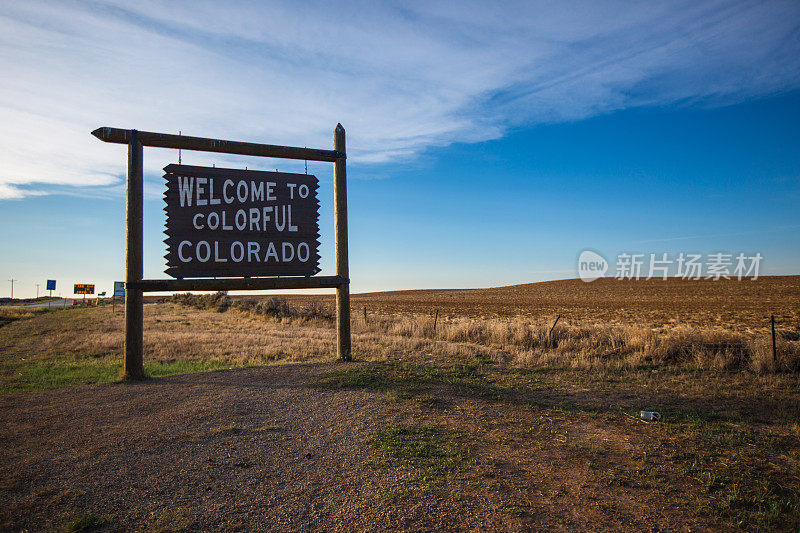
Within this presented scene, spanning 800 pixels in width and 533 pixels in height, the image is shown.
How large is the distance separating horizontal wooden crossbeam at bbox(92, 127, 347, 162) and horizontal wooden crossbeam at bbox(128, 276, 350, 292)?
8.60 feet

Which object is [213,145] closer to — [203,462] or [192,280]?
[192,280]

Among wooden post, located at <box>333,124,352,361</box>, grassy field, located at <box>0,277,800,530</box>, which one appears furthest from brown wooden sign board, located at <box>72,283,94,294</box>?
wooden post, located at <box>333,124,352,361</box>

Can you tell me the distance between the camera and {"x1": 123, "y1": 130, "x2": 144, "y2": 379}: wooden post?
26.5 feet

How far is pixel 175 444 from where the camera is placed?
15.5 ft

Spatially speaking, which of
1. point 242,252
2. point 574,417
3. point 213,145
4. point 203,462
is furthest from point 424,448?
point 213,145

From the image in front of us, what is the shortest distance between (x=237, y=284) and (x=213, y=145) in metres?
2.82

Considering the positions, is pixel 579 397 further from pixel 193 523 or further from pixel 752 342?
pixel 752 342

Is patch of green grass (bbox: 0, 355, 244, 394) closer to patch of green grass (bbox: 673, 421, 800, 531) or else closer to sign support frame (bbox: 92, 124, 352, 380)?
sign support frame (bbox: 92, 124, 352, 380)

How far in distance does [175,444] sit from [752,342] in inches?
469

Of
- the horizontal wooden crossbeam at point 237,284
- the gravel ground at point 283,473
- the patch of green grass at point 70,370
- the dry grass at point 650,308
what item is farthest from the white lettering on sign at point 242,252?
the dry grass at point 650,308

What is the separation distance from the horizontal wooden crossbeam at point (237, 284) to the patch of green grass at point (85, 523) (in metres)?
5.59

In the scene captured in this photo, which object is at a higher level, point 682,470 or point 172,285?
point 172,285

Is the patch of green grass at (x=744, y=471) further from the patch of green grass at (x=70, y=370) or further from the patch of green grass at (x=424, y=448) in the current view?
the patch of green grass at (x=70, y=370)

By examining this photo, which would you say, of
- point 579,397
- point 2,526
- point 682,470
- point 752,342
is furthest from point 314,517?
point 752,342
